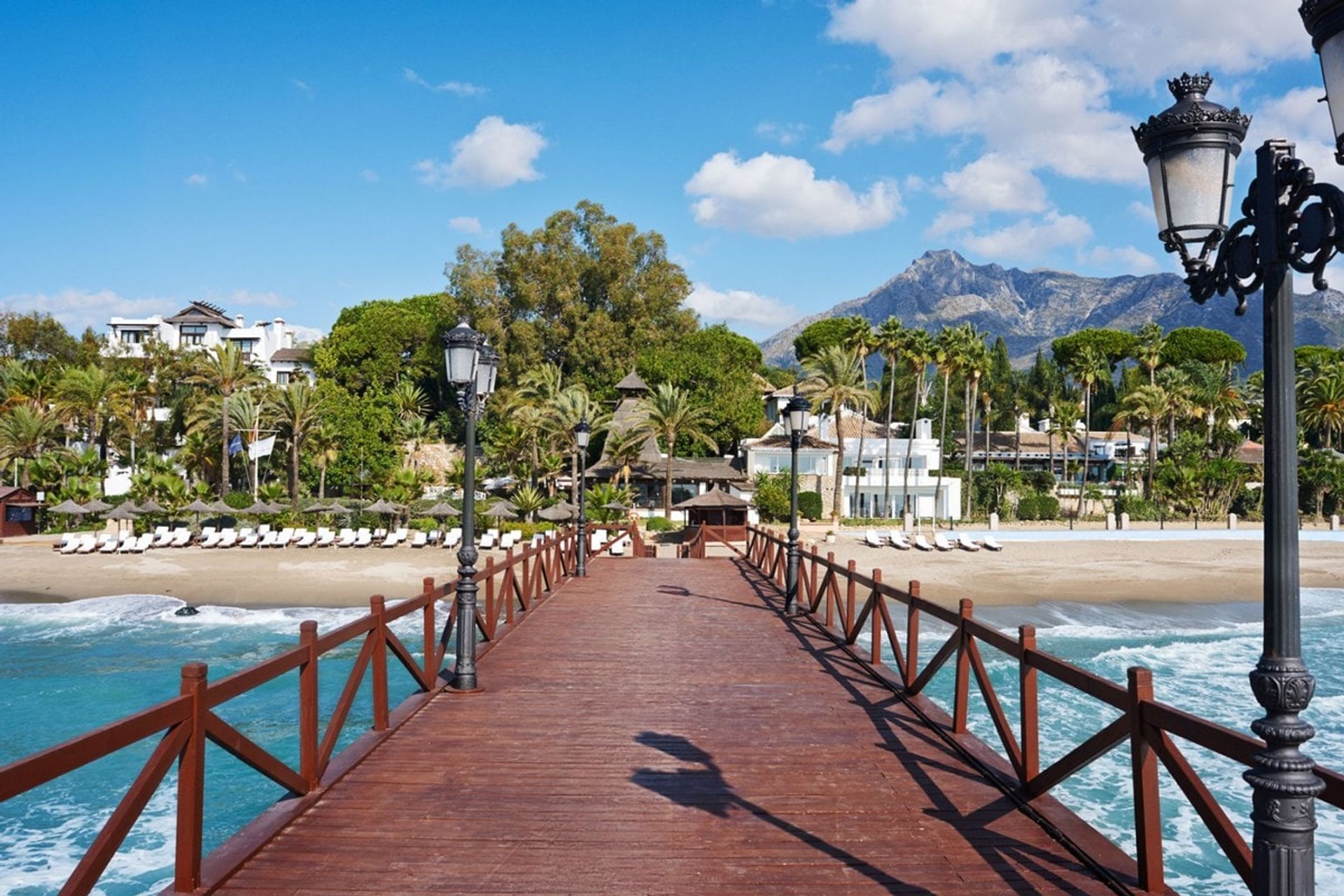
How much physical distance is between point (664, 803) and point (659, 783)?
0.39 metres

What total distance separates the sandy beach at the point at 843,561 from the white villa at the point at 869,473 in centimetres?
1342

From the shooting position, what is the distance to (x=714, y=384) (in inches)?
2322

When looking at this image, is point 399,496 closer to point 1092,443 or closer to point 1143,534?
point 1143,534

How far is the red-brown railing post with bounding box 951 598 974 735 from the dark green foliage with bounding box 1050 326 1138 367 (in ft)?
254

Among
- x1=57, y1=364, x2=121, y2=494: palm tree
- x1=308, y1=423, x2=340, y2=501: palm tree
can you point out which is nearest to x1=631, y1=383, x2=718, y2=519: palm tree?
x1=308, y1=423, x2=340, y2=501: palm tree

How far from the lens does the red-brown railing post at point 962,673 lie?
23.2ft

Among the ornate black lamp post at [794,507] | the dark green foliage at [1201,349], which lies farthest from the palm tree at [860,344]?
the dark green foliage at [1201,349]

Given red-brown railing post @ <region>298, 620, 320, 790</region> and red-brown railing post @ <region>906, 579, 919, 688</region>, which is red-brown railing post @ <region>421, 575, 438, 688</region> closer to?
red-brown railing post @ <region>298, 620, 320, 790</region>

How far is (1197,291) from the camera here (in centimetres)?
400

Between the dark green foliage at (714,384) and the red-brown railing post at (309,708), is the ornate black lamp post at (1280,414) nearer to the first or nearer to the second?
the red-brown railing post at (309,708)

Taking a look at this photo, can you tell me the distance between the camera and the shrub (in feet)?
165

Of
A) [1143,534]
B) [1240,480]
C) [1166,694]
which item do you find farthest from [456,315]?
[1166,694]

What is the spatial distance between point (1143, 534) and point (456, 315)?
44.6 m

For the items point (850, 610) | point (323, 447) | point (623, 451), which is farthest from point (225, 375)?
point (850, 610)
